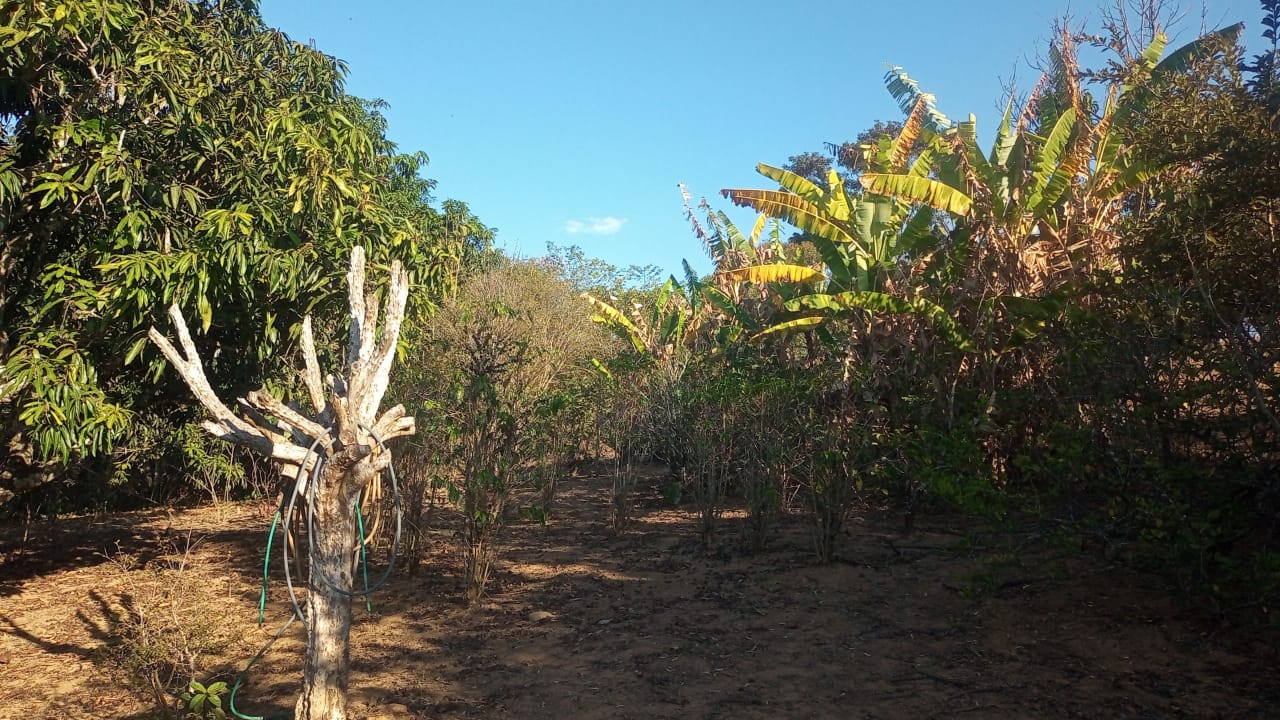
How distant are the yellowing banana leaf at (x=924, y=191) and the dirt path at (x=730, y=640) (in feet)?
10.5

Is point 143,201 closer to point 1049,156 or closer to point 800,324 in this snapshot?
point 800,324

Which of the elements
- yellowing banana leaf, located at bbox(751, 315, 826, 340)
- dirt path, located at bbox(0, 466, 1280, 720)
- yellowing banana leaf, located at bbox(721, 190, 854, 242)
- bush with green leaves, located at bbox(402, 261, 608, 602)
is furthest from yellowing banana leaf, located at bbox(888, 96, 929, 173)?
bush with green leaves, located at bbox(402, 261, 608, 602)

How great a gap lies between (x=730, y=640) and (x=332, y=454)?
3.22 metres

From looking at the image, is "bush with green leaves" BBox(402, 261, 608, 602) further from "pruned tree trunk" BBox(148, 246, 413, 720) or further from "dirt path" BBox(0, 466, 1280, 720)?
"pruned tree trunk" BBox(148, 246, 413, 720)

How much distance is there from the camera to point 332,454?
3.96m

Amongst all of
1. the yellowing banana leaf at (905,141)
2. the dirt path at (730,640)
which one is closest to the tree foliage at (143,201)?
the dirt path at (730,640)

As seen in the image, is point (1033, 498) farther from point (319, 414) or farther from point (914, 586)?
point (319, 414)

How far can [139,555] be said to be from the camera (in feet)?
29.0

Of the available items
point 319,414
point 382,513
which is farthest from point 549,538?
point 319,414

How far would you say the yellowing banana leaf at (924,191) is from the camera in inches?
319

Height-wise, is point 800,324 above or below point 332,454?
above

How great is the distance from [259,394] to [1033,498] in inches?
181

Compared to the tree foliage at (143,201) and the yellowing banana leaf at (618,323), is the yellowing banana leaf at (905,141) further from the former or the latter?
the tree foliage at (143,201)

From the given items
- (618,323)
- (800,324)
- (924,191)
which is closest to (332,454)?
(924,191)
